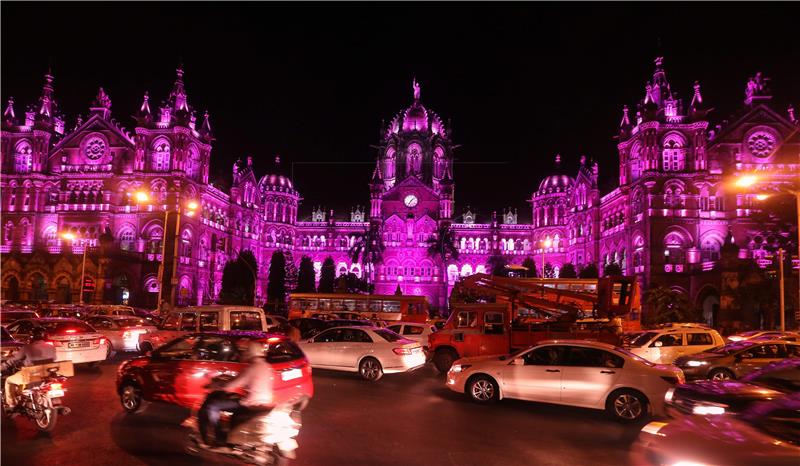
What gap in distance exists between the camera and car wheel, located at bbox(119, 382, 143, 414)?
36.4 feet

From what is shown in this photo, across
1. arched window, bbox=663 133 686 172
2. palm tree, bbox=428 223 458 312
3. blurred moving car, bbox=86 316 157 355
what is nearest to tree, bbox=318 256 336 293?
palm tree, bbox=428 223 458 312

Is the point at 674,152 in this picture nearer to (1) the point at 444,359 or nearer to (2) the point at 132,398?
(1) the point at 444,359

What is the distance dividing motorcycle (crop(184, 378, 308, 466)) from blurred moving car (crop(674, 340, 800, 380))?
44.5ft

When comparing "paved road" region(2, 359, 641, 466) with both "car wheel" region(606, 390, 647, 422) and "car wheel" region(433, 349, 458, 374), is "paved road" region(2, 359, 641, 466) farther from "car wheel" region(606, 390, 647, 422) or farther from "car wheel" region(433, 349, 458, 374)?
"car wheel" region(433, 349, 458, 374)

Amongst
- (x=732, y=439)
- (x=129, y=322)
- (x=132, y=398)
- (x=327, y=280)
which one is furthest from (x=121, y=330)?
(x=327, y=280)

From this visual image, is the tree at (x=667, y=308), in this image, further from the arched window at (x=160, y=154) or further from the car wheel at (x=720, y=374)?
the arched window at (x=160, y=154)

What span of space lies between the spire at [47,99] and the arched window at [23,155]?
436cm

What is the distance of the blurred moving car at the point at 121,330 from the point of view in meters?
21.8

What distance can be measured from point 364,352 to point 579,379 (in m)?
7.13

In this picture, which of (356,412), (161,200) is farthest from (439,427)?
(161,200)

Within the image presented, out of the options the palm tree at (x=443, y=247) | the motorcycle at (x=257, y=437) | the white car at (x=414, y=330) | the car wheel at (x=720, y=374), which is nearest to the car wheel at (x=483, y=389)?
the motorcycle at (x=257, y=437)

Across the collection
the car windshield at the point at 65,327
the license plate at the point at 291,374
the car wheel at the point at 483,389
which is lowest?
the car wheel at the point at 483,389

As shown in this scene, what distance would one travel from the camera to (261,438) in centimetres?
777

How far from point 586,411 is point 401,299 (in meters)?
28.2
